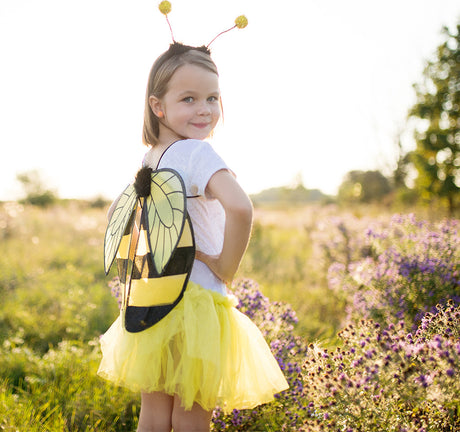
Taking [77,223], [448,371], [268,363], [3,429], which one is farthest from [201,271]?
Answer: [77,223]

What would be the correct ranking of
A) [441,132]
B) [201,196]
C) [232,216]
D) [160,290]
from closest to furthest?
[232,216] < [160,290] < [201,196] < [441,132]

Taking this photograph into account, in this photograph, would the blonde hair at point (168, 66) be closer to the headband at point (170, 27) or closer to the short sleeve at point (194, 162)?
the headband at point (170, 27)

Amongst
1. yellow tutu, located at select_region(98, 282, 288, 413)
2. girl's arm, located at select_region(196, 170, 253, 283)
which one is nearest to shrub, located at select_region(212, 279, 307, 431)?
yellow tutu, located at select_region(98, 282, 288, 413)

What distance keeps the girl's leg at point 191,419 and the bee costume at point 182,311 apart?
3.4 inches

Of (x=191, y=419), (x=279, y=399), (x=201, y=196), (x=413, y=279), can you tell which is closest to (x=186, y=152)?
(x=201, y=196)

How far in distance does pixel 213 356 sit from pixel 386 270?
8.23 ft

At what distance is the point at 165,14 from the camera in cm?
183

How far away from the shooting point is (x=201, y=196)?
5.42ft

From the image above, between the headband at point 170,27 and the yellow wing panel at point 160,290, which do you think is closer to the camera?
the yellow wing panel at point 160,290

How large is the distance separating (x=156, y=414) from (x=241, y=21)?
5.93 ft

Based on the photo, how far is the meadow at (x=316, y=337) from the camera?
1519mm

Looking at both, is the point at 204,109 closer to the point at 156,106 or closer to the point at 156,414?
the point at 156,106

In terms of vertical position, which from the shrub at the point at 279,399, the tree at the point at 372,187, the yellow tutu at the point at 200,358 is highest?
the yellow tutu at the point at 200,358

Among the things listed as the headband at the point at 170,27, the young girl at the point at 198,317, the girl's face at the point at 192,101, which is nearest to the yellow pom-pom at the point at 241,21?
the headband at the point at 170,27
